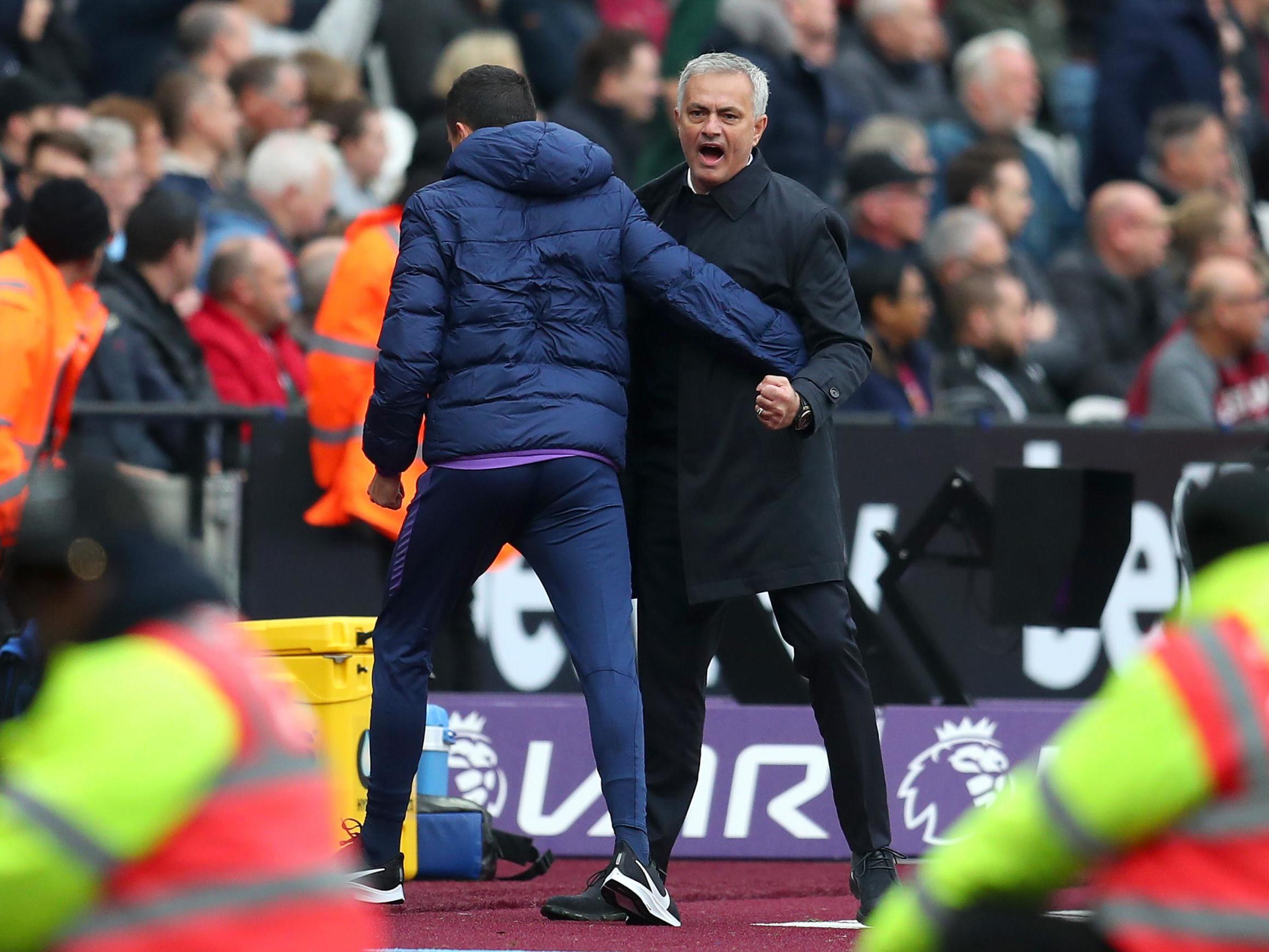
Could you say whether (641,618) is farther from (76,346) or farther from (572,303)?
(76,346)

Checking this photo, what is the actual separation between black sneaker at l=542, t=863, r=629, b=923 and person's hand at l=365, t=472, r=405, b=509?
3.76 ft

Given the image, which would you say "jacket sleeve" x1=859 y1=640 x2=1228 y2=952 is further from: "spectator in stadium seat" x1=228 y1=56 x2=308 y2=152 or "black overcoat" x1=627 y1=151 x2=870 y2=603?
"spectator in stadium seat" x1=228 y1=56 x2=308 y2=152

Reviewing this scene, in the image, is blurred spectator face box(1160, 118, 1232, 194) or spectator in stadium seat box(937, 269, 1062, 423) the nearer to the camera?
spectator in stadium seat box(937, 269, 1062, 423)

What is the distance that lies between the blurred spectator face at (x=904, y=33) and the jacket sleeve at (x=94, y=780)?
40.4ft

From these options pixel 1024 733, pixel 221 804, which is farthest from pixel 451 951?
pixel 1024 733

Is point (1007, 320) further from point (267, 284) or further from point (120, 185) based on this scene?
point (120, 185)

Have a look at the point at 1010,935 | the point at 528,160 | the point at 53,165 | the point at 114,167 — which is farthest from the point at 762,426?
the point at 114,167

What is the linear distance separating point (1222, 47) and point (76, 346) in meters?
9.43

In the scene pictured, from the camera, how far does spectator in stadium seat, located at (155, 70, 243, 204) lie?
37.0ft

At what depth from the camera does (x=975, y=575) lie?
33.1ft

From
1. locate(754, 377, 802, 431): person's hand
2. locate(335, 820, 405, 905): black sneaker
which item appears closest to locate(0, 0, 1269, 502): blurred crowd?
locate(754, 377, 802, 431): person's hand

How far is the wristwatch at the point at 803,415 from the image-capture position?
643 centimetres

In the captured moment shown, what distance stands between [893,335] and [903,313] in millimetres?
108

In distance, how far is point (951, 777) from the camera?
28.4 ft
